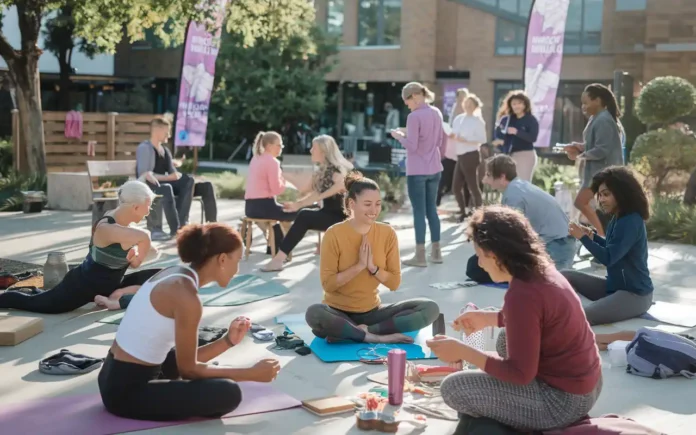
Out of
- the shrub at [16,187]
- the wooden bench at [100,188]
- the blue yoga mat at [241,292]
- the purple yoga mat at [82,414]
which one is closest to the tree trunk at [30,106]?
the shrub at [16,187]

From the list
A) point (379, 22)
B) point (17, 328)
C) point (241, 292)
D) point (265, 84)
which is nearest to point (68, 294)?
point (17, 328)

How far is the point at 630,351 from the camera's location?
5809mm

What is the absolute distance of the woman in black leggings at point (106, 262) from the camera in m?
6.85

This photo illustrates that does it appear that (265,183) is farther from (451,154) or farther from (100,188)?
(451,154)

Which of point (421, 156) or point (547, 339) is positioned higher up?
point (421, 156)

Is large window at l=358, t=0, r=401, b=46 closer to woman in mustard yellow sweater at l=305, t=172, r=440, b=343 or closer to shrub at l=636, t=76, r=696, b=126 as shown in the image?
shrub at l=636, t=76, r=696, b=126

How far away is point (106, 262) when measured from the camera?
7043 millimetres

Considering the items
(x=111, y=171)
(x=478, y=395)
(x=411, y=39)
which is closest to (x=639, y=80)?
(x=411, y=39)

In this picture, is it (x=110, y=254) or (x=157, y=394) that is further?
(x=110, y=254)

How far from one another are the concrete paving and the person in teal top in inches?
6.5

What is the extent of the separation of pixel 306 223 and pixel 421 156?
53.5 inches

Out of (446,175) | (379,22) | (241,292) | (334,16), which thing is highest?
(334,16)

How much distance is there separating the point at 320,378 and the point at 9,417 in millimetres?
1763

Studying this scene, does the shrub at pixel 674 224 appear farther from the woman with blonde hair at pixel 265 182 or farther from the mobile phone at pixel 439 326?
the mobile phone at pixel 439 326
